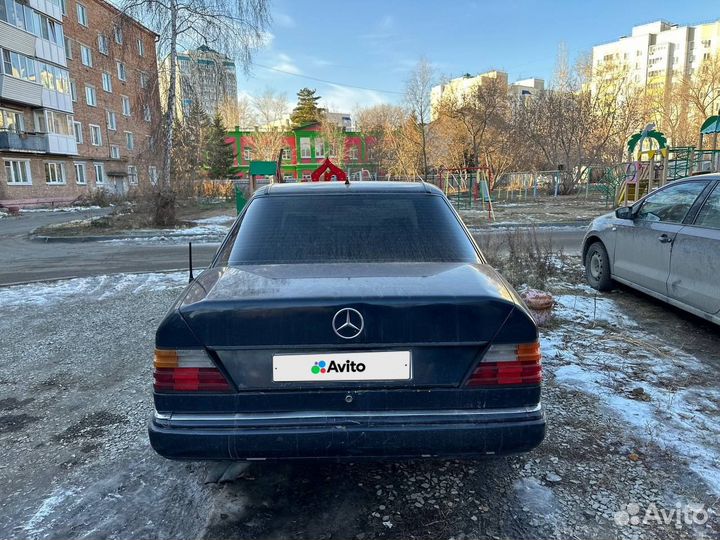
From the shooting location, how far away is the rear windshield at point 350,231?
109 inches

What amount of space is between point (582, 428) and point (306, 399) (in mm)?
2016

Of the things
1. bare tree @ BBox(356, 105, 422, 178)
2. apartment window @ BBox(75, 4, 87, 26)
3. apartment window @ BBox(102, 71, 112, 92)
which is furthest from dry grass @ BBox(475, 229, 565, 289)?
apartment window @ BBox(102, 71, 112, 92)

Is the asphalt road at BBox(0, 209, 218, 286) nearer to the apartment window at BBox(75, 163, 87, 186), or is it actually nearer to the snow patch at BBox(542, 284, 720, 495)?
the snow patch at BBox(542, 284, 720, 495)

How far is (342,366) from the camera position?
2.08m

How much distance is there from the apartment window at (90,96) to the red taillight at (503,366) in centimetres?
4619

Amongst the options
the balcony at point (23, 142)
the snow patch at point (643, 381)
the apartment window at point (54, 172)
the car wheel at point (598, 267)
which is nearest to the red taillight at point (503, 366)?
the snow patch at point (643, 381)

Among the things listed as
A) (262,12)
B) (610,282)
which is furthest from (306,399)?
(262,12)

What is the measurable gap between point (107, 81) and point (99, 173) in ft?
27.6

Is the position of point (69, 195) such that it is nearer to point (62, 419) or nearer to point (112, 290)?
point (112, 290)

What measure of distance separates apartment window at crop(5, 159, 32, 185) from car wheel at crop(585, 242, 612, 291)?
36053 mm

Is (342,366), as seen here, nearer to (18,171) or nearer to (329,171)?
(329,171)

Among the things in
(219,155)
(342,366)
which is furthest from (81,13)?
(342,366)

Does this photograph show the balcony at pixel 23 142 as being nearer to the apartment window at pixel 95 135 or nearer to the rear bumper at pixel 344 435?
the apartment window at pixel 95 135

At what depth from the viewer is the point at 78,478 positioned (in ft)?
8.75
